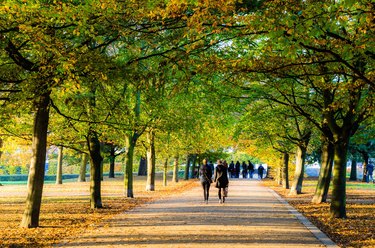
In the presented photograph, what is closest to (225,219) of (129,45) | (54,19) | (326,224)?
(326,224)

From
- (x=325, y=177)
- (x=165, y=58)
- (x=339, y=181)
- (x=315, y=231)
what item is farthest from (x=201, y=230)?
(x=325, y=177)

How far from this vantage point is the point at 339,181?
17.3 meters

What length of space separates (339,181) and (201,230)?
5.87 meters

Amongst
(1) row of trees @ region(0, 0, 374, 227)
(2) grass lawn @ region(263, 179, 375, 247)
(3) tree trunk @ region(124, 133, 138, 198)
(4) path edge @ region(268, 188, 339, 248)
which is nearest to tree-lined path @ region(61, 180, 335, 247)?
(4) path edge @ region(268, 188, 339, 248)

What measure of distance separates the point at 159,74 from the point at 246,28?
126 inches

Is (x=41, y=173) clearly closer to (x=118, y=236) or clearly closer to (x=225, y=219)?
(x=118, y=236)

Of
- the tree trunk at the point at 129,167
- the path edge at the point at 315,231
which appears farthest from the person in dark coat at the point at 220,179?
the tree trunk at the point at 129,167

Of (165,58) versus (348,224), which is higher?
(165,58)

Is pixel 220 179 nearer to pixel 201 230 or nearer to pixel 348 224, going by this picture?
pixel 348 224

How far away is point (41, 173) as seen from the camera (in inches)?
559

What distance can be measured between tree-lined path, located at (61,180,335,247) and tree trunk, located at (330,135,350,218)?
4.34 feet

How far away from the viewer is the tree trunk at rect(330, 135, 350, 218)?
672 inches

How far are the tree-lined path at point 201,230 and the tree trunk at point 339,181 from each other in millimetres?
1322

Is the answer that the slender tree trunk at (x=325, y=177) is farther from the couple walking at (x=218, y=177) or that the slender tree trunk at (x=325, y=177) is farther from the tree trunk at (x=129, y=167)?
the tree trunk at (x=129, y=167)
